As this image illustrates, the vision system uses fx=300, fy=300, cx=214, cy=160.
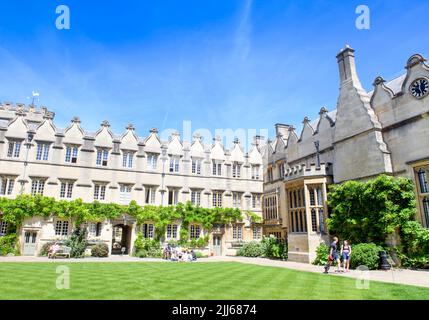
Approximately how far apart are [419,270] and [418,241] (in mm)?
1604

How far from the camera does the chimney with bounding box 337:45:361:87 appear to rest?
24.5 m

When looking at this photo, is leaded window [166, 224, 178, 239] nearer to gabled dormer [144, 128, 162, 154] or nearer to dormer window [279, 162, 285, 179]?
gabled dormer [144, 128, 162, 154]

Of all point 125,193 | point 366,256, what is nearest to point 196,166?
point 125,193

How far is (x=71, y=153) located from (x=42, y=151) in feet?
8.87

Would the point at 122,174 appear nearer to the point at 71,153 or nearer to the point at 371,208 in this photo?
the point at 71,153

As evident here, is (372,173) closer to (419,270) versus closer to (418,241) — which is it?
(418,241)

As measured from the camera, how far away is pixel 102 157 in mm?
32688

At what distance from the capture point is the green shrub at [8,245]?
2684 cm

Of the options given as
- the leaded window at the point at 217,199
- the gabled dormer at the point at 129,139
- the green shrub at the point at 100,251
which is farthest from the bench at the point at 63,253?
the leaded window at the point at 217,199

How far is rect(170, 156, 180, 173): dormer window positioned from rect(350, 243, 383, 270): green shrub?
21523mm

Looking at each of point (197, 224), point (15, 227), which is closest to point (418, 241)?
point (197, 224)

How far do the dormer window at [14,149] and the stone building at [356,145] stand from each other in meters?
26.5

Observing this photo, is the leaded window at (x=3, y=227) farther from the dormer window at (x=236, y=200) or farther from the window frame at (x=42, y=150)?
the dormer window at (x=236, y=200)
